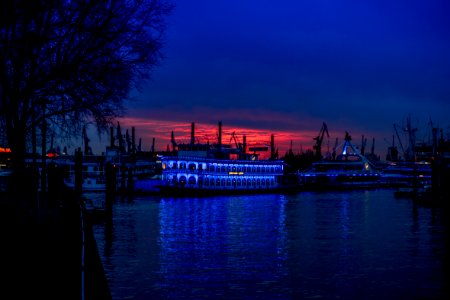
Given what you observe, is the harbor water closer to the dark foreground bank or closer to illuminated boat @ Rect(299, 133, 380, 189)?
the dark foreground bank

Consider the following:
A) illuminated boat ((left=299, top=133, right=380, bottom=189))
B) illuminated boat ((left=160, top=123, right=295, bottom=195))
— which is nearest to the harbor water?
illuminated boat ((left=160, top=123, right=295, bottom=195))

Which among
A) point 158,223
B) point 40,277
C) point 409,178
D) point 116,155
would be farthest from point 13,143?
point 409,178

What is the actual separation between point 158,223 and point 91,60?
3239cm

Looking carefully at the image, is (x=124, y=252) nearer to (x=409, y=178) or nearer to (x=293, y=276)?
(x=293, y=276)

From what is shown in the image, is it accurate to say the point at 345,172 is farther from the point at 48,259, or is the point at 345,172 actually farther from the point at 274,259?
the point at 48,259

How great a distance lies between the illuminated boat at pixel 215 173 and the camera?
86812 millimetres

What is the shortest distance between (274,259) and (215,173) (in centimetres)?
6411

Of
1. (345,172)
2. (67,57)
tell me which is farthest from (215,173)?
(67,57)

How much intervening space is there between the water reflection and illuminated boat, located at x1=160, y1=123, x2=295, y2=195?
133 feet

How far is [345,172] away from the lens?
14050 centimetres

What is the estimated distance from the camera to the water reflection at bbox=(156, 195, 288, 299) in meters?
19.7

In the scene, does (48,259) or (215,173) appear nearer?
(48,259)

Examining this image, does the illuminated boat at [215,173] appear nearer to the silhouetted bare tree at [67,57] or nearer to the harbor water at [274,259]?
the harbor water at [274,259]

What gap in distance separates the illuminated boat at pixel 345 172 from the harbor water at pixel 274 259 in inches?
3582
